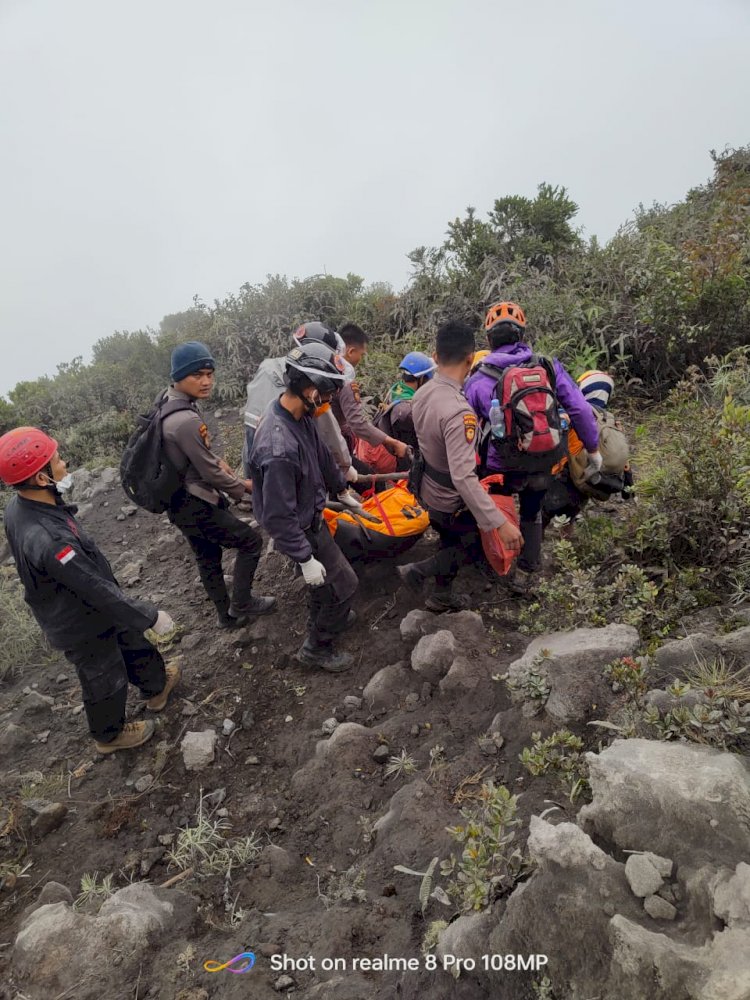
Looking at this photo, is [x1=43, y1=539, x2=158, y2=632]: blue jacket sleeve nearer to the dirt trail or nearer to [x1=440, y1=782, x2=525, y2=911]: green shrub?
the dirt trail

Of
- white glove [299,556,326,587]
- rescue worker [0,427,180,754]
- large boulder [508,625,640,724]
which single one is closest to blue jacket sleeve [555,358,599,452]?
large boulder [508,625,640,724]

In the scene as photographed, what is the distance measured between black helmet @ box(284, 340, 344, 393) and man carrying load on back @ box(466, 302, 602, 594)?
3.53 ft

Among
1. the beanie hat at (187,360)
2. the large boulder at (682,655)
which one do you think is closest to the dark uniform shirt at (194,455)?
the beanie hat at (187,360)

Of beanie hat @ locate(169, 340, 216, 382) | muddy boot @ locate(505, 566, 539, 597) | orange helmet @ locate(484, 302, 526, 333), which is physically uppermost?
beanie hat @ locate(169, 340, 216, 382)

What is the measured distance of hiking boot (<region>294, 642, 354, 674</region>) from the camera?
4.15 meters

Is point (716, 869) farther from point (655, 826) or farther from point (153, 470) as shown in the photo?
point (153, 470)

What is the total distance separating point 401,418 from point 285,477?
2.01 metres

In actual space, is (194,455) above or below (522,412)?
above

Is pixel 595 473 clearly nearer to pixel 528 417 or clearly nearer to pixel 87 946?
pixel 528 417

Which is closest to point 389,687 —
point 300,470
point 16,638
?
point 300,470

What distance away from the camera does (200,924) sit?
8.05ft

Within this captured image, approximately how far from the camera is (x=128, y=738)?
386 centimetres

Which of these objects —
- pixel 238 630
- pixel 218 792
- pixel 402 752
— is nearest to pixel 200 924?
pixel 218 792

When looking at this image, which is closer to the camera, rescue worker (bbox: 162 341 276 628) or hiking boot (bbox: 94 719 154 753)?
hiking boot (bbox: 94 719 154 753)
